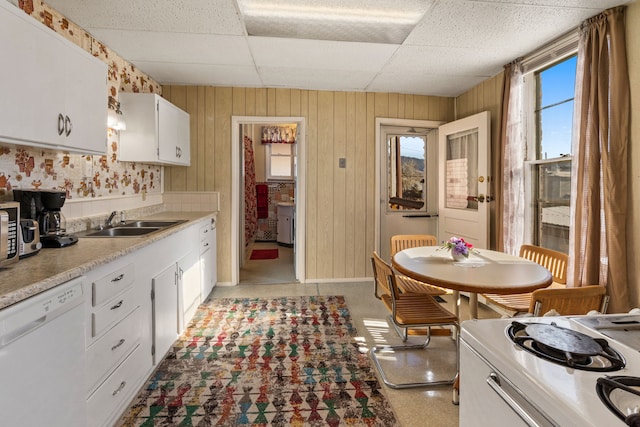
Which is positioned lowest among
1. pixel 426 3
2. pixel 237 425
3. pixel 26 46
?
pixel 237 425

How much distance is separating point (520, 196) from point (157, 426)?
131 inches

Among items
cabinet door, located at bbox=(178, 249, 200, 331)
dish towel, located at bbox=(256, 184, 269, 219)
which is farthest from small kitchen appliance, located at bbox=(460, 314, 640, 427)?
dish towel, located at bbox=(256, 184, 269, 219)

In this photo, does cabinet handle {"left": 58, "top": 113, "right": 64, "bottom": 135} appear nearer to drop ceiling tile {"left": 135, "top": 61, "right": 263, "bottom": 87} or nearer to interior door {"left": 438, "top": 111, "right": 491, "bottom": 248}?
drop ceiling tile {"left": 135, "top": 61, "right": 263, "bottom": 87}

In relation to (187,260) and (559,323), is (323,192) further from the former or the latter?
(559,323)

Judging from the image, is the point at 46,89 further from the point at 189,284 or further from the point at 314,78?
the point at 314,78

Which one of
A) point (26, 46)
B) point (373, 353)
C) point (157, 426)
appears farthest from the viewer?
point (373, 353)

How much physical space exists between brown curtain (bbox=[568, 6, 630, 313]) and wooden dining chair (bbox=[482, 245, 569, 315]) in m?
0.08

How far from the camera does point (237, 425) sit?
1701 mm

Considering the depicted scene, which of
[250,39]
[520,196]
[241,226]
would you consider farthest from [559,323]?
[241,226]

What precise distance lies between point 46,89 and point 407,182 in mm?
3752

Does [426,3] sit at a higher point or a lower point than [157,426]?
higher

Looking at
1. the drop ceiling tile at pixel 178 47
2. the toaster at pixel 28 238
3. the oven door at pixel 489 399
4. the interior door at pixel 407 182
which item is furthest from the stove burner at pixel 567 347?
the interior door at pixel 407 182

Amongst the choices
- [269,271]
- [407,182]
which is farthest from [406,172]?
[269,271]

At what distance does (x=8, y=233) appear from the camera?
4.30 feet
